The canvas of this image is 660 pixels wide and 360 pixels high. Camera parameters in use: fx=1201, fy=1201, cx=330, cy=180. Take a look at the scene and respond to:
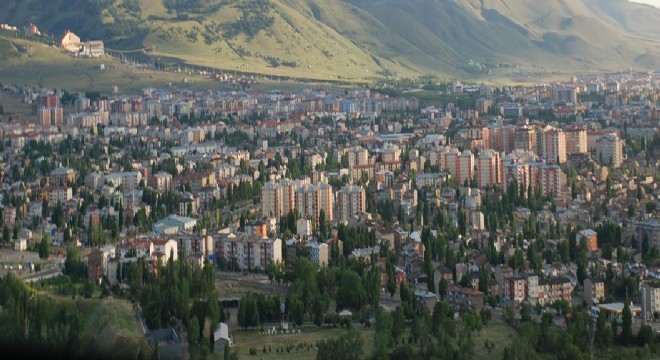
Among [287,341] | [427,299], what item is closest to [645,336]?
[427,299]

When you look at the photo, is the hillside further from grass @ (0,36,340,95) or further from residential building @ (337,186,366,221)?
residential building @ (337,186,366,221)

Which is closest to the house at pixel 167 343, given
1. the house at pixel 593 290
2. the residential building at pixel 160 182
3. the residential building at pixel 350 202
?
the house at pixel 593 290

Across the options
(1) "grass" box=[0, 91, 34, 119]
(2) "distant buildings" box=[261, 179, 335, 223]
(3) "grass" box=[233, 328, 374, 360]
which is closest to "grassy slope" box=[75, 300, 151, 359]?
(3) "grass" box=[233, 328, 374, 360]

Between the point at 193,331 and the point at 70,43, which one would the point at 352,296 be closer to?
the point at 193,331

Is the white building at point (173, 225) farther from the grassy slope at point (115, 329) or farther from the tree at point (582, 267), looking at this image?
the tree at point (582, 267)

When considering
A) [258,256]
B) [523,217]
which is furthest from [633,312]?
[523,217]

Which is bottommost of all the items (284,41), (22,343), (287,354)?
(287,354)

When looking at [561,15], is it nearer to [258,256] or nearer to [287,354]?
[258,256]
